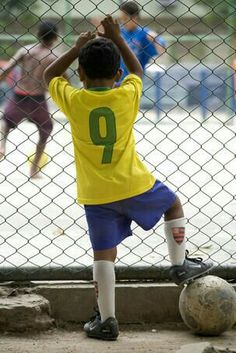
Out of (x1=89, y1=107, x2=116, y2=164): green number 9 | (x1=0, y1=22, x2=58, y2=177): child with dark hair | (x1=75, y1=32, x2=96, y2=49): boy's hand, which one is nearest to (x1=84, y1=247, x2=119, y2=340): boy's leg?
(x1=89, y1=107, x2=116, y2=164): green number 9

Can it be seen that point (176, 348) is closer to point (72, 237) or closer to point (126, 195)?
point (126, 195)

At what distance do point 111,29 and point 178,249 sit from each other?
1.08 metres

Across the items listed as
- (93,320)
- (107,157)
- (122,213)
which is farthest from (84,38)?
(93,320)

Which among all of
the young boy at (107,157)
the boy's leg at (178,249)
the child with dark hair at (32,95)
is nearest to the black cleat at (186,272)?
the boy's leg at (178,249)

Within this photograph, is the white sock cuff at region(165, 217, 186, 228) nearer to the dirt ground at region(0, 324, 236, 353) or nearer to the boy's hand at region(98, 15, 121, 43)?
the dirt ground at region(0, 324, 236, 353)

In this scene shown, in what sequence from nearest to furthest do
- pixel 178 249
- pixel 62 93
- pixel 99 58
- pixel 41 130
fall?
pixel 99 58 < pixel 62 93 < pixel 178 249 < pixel 41 130

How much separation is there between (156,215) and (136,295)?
62 centimetres

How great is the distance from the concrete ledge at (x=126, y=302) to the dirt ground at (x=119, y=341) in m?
0.06

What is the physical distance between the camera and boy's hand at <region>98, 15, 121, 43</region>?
171 inches

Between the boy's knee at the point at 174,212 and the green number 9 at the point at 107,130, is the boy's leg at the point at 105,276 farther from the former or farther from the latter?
the green number 9 at the point at 107,130

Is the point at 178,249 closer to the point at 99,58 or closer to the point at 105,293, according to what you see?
the point at 105,293

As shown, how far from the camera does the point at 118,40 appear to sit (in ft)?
14.4

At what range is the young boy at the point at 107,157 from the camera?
170 inches

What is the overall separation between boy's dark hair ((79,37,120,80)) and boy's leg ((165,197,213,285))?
0.70 metres
